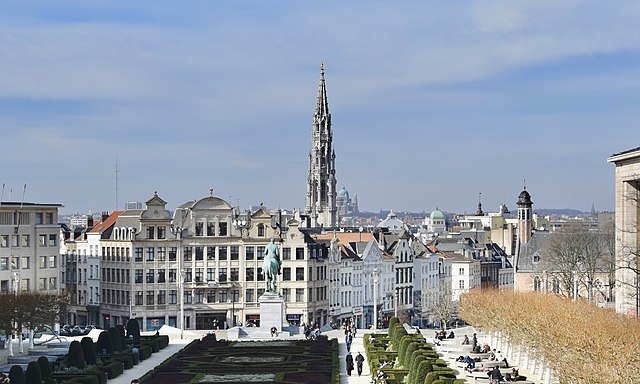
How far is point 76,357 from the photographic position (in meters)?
79.3

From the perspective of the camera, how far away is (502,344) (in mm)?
94562

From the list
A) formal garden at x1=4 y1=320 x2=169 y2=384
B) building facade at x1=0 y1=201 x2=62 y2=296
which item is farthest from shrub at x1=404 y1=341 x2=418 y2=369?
building facade at x1=0 y1=201 x2=62 y2=296

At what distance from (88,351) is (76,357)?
338 centimetres

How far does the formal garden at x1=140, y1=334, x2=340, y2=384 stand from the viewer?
76688mm

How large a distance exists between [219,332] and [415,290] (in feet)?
186

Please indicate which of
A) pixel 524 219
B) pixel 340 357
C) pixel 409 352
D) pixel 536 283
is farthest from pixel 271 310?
pixel 524 219

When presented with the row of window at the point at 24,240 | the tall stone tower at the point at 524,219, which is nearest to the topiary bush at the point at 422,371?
the row of window at the point at 24,240

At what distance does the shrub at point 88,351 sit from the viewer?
3238 inches

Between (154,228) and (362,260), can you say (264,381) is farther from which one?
(362,260)

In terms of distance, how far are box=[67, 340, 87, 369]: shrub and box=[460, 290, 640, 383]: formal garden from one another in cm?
2501

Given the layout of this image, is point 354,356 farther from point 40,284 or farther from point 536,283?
point 536,283

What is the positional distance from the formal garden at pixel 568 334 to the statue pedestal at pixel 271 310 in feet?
50.4

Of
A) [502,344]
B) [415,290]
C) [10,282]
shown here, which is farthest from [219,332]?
[415,290]

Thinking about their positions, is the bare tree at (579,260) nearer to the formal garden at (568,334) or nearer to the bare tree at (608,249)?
the bare tree at (608,249)
